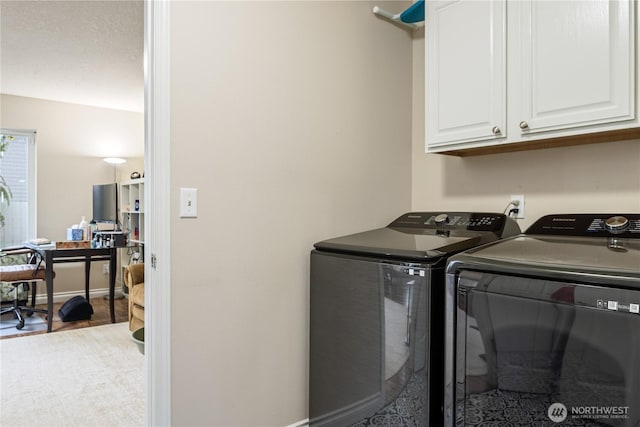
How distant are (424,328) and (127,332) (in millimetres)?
3388

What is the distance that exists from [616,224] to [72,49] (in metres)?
4.09

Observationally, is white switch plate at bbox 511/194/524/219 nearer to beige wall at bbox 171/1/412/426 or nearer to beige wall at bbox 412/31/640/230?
beige wall at bbox 412/31/640/230

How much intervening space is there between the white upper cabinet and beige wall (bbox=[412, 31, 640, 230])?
0.30 m

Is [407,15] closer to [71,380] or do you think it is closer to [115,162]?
[71,380]

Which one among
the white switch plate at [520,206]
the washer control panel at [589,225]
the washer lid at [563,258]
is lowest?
the washer lid at [563,258]

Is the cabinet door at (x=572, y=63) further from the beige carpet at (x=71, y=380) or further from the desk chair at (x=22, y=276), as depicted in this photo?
the desk chair at (x=22, y=276)

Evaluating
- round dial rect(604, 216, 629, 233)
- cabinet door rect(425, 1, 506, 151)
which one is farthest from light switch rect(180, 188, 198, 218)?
round dial rect(604, 216, 629, 233)

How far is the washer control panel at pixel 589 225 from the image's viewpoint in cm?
155

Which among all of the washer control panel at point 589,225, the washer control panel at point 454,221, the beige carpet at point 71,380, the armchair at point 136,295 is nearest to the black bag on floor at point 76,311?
the beige carpet at point 71,380

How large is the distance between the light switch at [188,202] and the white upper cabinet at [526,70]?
1.10 metres

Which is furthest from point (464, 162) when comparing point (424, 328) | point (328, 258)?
point (424, 328)

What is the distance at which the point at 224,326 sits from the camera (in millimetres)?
1732

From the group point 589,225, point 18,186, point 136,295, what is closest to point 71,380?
point 136,295

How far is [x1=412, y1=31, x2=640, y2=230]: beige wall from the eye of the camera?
1.68 meters
